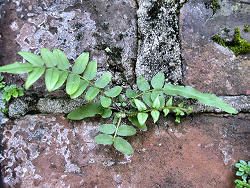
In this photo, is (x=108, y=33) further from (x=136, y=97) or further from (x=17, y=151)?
(x=17, y=151)

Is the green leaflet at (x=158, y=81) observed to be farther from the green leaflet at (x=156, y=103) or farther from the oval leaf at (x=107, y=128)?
the oval leaf at (x=107, y=128)

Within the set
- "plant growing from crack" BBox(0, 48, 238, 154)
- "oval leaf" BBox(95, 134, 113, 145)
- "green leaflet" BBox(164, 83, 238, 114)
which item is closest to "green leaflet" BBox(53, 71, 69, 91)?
"plant growing from crack" BBox(0, 48, 238, 154)

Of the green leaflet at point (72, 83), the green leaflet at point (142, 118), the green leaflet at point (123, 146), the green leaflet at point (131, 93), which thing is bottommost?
the green leaflet at point (123, 146)

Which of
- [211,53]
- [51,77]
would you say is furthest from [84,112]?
[211,53]

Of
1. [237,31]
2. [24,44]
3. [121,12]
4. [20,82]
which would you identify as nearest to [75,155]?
[20,82]

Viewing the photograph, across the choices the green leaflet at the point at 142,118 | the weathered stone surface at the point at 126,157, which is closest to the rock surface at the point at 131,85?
the weathered stone surface at the point at 126,157

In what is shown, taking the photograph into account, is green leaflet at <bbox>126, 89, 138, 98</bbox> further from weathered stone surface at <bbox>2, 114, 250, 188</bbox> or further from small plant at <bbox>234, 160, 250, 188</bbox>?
small plant at <bbox>234, 160, 250, 188</bbox>
